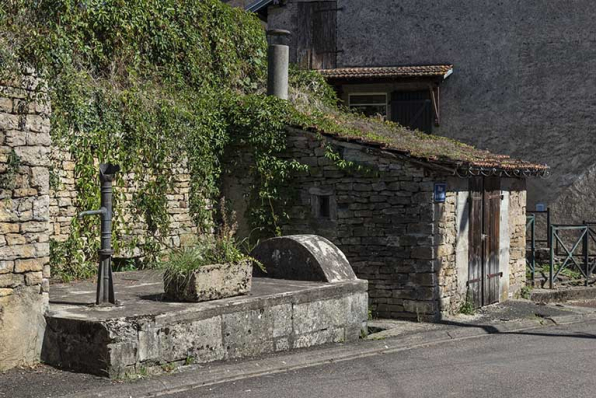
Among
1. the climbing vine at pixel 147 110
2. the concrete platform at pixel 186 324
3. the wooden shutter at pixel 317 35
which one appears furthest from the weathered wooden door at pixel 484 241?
the wooden shutter at pixel 317 35

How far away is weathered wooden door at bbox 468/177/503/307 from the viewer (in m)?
12.8

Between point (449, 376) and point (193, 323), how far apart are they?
7.96ft

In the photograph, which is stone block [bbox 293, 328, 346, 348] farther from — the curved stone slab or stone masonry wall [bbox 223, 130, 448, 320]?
stone masonry wall [bbox 223, 130, 448, 320]

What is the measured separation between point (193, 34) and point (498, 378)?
28.2ft

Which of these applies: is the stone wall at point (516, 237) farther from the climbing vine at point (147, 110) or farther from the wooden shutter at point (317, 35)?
the wooden shutter at point (317, 35)

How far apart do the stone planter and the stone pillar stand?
4.22ft

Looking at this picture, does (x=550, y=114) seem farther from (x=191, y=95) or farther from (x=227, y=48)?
(x=191, y=95)

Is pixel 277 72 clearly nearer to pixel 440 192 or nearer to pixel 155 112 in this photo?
pixel 155 112

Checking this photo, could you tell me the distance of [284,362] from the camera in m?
7.95

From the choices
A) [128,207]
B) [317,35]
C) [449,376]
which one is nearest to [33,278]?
[449,376]

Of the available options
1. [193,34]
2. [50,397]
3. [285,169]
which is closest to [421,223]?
[285,169]

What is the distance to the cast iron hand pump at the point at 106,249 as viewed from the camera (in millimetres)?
7664

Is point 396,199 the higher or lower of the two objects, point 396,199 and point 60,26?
the lower

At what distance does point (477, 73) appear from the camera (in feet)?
61.3
